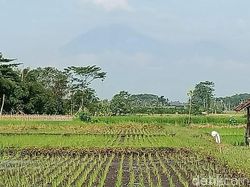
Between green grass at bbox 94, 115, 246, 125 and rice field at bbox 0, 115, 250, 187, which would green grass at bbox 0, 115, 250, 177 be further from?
rice field at bbox 0, 115, 250, 187

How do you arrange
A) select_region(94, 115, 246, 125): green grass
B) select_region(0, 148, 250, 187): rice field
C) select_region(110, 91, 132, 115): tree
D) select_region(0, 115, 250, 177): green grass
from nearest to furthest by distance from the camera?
select_region(0, 148, 250, 187): rice field → select_region(0, 115, 250, 177): green grass → select_region(94, 115, 246, 125): green grass → select_region(110, 91, 132, 115): tree

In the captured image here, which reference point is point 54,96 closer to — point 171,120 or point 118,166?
point 171,120

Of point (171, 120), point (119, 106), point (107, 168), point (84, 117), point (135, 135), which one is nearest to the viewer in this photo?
point (107, 168)

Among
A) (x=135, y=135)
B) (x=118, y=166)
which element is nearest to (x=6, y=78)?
(x=135, y=135)

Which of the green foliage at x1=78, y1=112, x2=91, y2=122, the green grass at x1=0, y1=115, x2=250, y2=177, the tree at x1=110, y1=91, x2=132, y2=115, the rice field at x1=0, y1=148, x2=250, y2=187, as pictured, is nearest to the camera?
the rice field at x1=0, y1=148, x2=250, y2=187

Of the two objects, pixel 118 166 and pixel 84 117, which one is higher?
pixel 84 117

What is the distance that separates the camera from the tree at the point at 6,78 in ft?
135

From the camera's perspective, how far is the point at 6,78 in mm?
43281

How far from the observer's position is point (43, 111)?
4934cm

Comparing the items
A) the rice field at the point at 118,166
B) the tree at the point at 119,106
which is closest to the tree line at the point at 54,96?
the tree at the point at 119,106

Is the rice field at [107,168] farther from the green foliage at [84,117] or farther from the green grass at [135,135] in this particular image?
the green foliage at [84,117]

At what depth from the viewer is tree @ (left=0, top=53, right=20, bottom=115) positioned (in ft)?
135

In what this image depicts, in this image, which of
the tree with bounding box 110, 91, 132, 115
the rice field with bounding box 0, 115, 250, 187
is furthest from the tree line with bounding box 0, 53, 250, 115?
the rice field with bounding box 0, 115, 250, 187

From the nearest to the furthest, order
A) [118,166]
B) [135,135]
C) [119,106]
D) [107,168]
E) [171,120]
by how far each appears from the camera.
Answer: [107,168] → [118,166] → [135,135] → [171,120] → [119,106]
